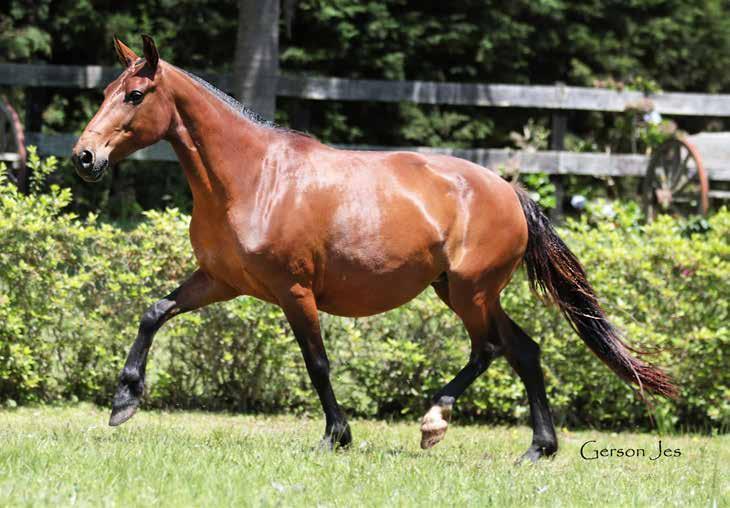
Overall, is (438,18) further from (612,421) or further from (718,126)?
(612,421)

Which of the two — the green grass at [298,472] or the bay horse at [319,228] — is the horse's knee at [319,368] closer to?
the bay horse at [319,228]

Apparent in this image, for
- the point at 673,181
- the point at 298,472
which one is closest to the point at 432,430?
the point at 298,472

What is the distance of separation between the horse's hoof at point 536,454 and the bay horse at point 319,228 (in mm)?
10

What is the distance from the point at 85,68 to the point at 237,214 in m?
8.10

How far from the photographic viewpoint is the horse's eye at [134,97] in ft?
17.3

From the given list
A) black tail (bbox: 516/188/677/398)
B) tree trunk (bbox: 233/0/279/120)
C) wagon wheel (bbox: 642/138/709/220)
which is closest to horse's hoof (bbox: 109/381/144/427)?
black tail (bbox: 516/188/677/398)

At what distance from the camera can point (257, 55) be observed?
11742mm

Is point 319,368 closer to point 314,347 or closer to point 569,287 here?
point 314,347

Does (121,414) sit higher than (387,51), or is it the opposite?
(387,51)

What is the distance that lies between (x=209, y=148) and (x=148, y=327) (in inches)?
38.8

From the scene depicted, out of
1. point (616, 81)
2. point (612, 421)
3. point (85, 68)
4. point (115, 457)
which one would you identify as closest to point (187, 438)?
point (115, 457)

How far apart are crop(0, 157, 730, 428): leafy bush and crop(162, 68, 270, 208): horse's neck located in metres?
1.82

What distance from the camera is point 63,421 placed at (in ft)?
21.8

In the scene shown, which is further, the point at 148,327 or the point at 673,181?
the point at 673,181
